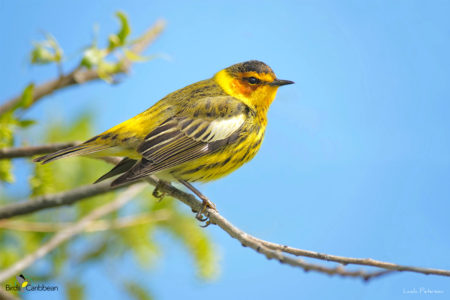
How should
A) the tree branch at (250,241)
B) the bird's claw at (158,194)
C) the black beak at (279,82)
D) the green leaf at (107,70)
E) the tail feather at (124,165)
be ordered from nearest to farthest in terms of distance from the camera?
the tree branch at (250,241)
the green leaf at (107,70)
the tail feather at (124,165)
the bird's claw at (158,194)
the black beak at (279,82)

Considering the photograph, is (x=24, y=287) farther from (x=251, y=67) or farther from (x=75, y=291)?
(x=251, y=67)

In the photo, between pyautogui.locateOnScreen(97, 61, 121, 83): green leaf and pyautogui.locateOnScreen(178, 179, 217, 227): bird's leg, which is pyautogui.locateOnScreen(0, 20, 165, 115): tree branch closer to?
pyautogui.locateOnScreen(97, 61, 121, 83): green leaf

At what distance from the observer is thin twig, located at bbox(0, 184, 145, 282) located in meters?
2.21

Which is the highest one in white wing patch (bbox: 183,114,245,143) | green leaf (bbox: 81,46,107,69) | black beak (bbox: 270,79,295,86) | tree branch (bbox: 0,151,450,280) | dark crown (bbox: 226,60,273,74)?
dark crown (bbox: 226,60,273,74)

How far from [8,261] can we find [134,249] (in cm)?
70

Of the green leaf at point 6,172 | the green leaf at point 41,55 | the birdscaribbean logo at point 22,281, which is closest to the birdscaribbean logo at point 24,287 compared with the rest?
the birdscaribbean logo at point 22,281

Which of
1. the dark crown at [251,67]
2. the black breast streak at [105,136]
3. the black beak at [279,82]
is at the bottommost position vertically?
the black breast streak at [105,136]

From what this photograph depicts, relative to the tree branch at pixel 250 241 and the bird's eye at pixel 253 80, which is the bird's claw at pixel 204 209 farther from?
the bird's eye at pixel 253 80

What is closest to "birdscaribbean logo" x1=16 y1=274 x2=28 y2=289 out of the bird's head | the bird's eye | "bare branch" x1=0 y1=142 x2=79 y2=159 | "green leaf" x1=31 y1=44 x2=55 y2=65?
"bare branch" x1=0 y1=142 x2=79 y2=159

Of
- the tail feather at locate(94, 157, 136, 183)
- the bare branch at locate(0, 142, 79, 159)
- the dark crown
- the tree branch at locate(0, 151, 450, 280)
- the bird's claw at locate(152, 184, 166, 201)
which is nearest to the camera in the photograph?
the tree branch at locate(0, 151, 450, 280)

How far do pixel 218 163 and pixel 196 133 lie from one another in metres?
0.21

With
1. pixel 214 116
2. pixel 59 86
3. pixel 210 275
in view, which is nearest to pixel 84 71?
pixel 59 86

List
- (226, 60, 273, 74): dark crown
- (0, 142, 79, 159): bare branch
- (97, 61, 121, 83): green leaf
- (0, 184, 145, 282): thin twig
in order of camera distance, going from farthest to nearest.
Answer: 1. (226, 60, 273, 74): dark crown
2. (97, 61, 121, 83): green leaf
3. (0, 142, 79, 159): bare branch
4. (0, 184, 145, 282): thin twig

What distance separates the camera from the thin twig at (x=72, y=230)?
2.21 m
